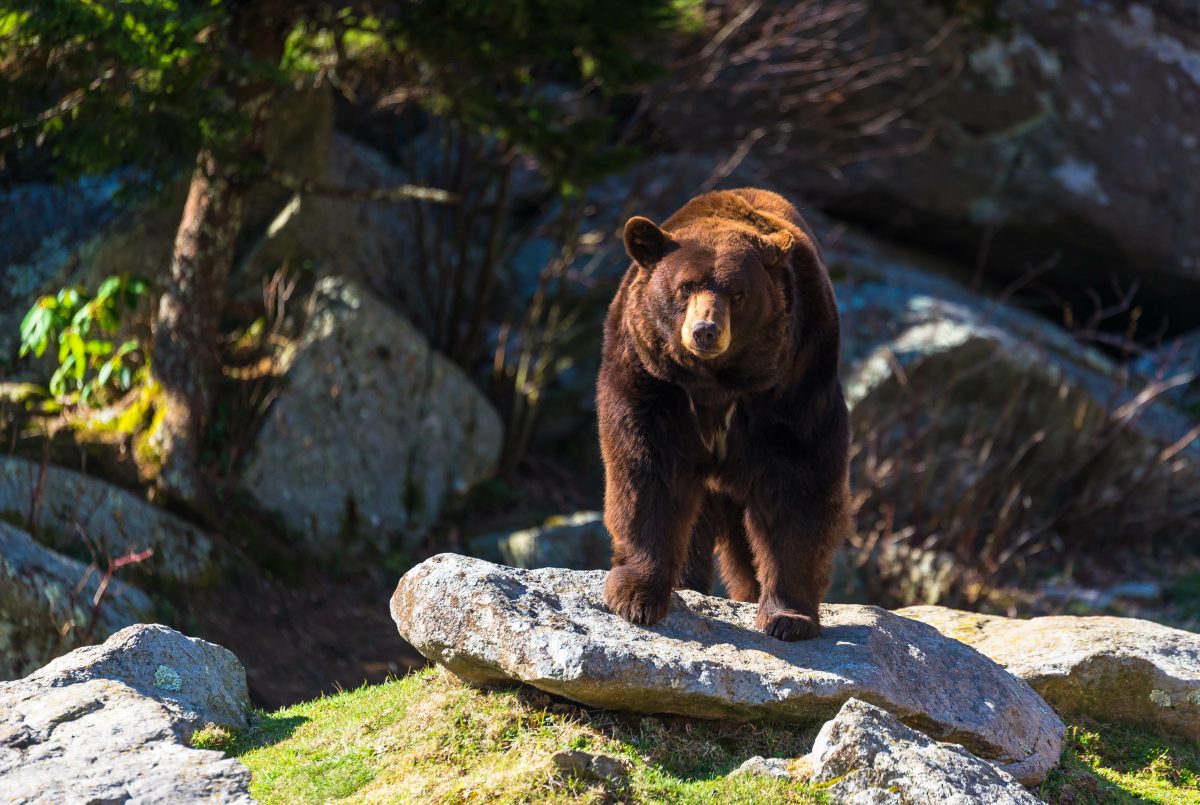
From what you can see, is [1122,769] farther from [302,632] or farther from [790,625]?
[302,632]

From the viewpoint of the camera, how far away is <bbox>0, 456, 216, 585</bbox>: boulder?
8891 mm

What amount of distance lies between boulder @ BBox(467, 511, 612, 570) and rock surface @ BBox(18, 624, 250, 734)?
16.6 ft

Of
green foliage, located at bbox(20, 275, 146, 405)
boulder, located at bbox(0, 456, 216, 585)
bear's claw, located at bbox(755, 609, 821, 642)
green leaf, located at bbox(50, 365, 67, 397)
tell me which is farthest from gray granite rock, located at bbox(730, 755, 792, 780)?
green leaf, located at bbox(50, 365, 67, 397)

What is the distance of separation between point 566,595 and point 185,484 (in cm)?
520

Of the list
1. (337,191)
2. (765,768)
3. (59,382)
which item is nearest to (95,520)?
(59,382)

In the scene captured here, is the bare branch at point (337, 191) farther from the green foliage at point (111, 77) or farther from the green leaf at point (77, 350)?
the green leaf at point (77, 350)

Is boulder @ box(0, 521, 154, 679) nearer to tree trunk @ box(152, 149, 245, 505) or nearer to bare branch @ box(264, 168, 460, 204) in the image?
tree trunk @ box(152, 149, 245, 505)

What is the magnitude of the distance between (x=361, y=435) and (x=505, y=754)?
649cm

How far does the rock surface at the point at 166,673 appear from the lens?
549 cm

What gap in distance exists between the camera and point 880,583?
10.9 meters

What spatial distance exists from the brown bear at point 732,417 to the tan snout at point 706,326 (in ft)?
0.24

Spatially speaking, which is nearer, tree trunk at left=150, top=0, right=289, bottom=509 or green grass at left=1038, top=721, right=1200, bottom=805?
green grass at left=1038, top=721, right=1200, bottom=805

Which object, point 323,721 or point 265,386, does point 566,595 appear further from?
point 265,386

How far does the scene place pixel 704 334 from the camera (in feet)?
16.4
